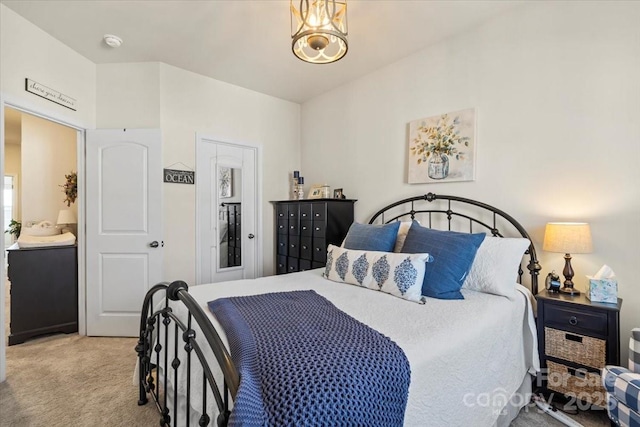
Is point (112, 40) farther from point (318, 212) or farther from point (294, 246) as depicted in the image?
point (294, 246)

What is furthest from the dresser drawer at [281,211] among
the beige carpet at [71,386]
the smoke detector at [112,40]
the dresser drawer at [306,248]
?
the smoke detector at [112,40]

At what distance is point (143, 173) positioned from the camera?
314 centimetres

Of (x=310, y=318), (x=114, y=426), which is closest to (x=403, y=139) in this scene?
(x=310, y=318)

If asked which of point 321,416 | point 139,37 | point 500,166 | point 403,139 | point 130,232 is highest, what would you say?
point 139,37

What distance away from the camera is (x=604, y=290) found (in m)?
1.81

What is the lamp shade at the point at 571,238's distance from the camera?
6.08ft

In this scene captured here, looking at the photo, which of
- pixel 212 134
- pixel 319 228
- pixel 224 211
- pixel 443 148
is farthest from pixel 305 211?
pixel 443 148

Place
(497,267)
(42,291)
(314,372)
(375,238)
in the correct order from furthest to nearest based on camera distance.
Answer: (42,291)
(375,238)
(497,267)
(314,372)

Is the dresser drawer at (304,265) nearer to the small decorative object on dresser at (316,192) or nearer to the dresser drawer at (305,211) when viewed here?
the dresser drawer at (305,211)

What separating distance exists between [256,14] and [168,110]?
4.79ft

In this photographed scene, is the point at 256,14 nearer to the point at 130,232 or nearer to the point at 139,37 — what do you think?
the point at 139,37

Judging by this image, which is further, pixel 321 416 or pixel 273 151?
pixel 273 151

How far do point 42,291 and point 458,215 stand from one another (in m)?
3.98

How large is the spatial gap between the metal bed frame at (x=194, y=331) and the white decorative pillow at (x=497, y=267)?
299 millimetres
